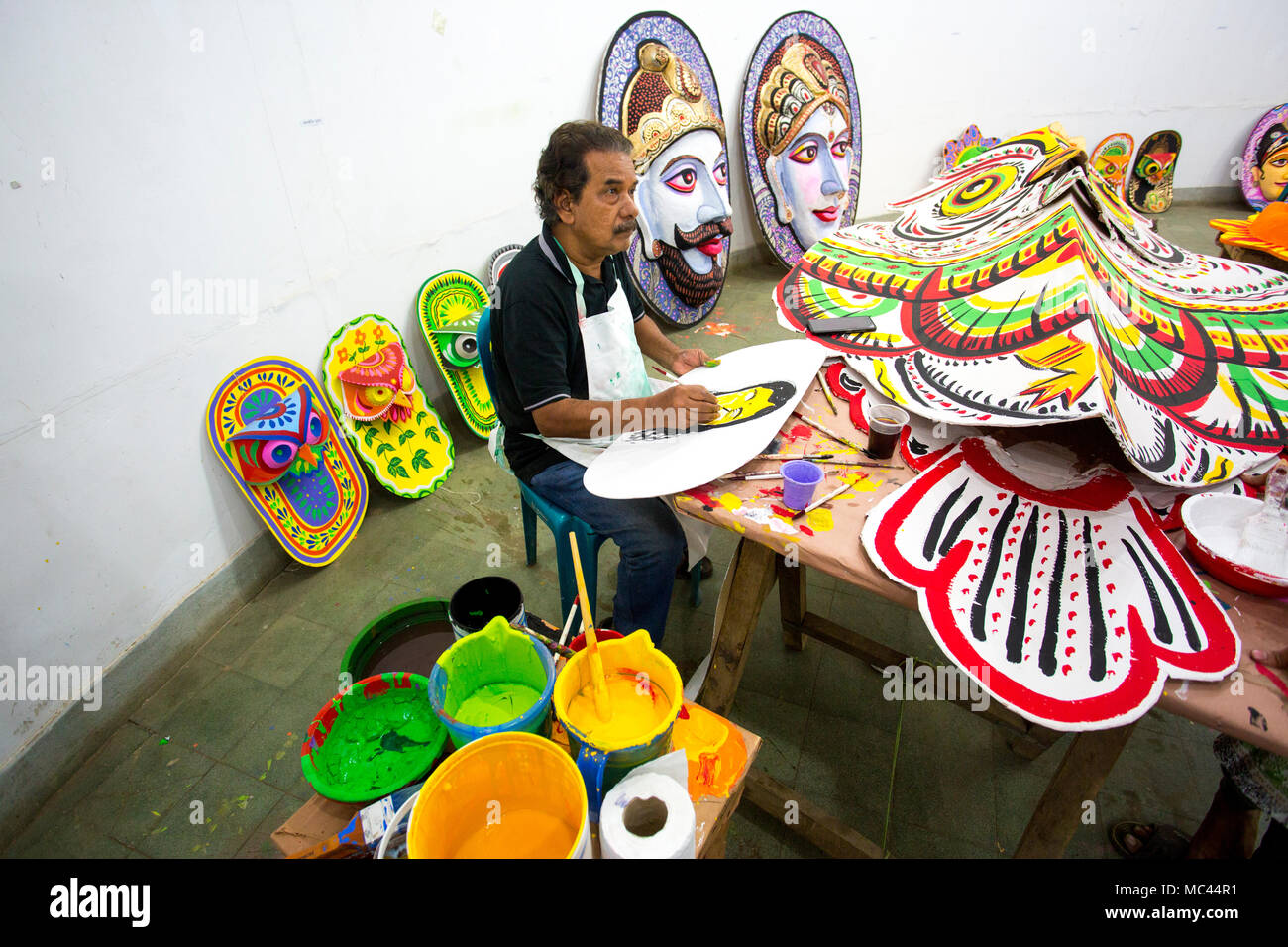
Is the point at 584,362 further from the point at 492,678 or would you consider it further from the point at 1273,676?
the point at 1273,676

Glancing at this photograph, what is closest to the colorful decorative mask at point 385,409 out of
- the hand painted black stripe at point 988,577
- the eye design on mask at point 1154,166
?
the hand painted black stripe at point 988,577

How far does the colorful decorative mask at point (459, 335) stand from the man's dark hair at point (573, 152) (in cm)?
139

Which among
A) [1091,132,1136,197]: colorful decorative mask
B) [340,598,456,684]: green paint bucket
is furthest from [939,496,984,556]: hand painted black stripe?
[1091,132,1136,197]: colorful decorative mask

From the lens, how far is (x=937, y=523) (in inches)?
46.9

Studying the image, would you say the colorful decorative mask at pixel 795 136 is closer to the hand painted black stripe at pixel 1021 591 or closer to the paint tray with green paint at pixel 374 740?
the hand painted black stripe at pixel 1021 591

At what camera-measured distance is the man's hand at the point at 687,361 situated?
1984 millimetres

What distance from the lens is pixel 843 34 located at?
5246 mm

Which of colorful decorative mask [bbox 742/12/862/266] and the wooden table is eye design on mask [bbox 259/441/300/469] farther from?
colorful decorative mask [bbox 742/12/862/266]

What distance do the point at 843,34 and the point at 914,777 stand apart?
6050mm

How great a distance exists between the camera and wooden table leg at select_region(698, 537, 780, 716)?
1421mm
